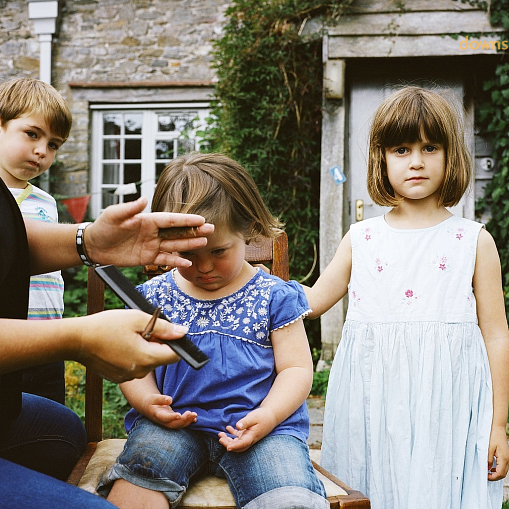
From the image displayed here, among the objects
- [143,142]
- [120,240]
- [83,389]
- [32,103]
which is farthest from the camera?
[143,142]

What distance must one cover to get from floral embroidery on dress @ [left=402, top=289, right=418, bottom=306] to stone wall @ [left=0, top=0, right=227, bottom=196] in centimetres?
549

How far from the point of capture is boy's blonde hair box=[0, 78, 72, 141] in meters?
2.23

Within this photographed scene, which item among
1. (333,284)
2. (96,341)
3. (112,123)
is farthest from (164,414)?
(112,123)

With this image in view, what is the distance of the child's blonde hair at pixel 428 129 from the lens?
1899mm

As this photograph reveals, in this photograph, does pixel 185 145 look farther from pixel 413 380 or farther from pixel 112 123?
pixel 413 380

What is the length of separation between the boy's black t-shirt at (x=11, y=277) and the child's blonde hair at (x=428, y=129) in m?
1.21

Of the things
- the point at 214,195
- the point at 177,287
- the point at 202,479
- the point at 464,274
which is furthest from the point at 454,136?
the point at 202,479

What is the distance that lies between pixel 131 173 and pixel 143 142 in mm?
434

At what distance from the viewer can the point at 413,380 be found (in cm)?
188

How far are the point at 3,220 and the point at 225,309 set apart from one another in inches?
24.8

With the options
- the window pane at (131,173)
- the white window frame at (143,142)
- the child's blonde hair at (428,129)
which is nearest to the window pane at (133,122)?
the white window frame at (143,142)

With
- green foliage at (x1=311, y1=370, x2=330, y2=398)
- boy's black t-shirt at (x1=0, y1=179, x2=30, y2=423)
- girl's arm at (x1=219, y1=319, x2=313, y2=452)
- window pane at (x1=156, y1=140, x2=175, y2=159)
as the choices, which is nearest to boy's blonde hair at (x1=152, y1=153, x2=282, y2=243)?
girl's arm at (x1=219, y1=319, x2=313, y2=452)

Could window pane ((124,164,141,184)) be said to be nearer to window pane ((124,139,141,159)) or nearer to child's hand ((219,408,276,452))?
window pane ((124,139,141,159))

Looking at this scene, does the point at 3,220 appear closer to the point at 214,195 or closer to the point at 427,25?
the point at 214,195
